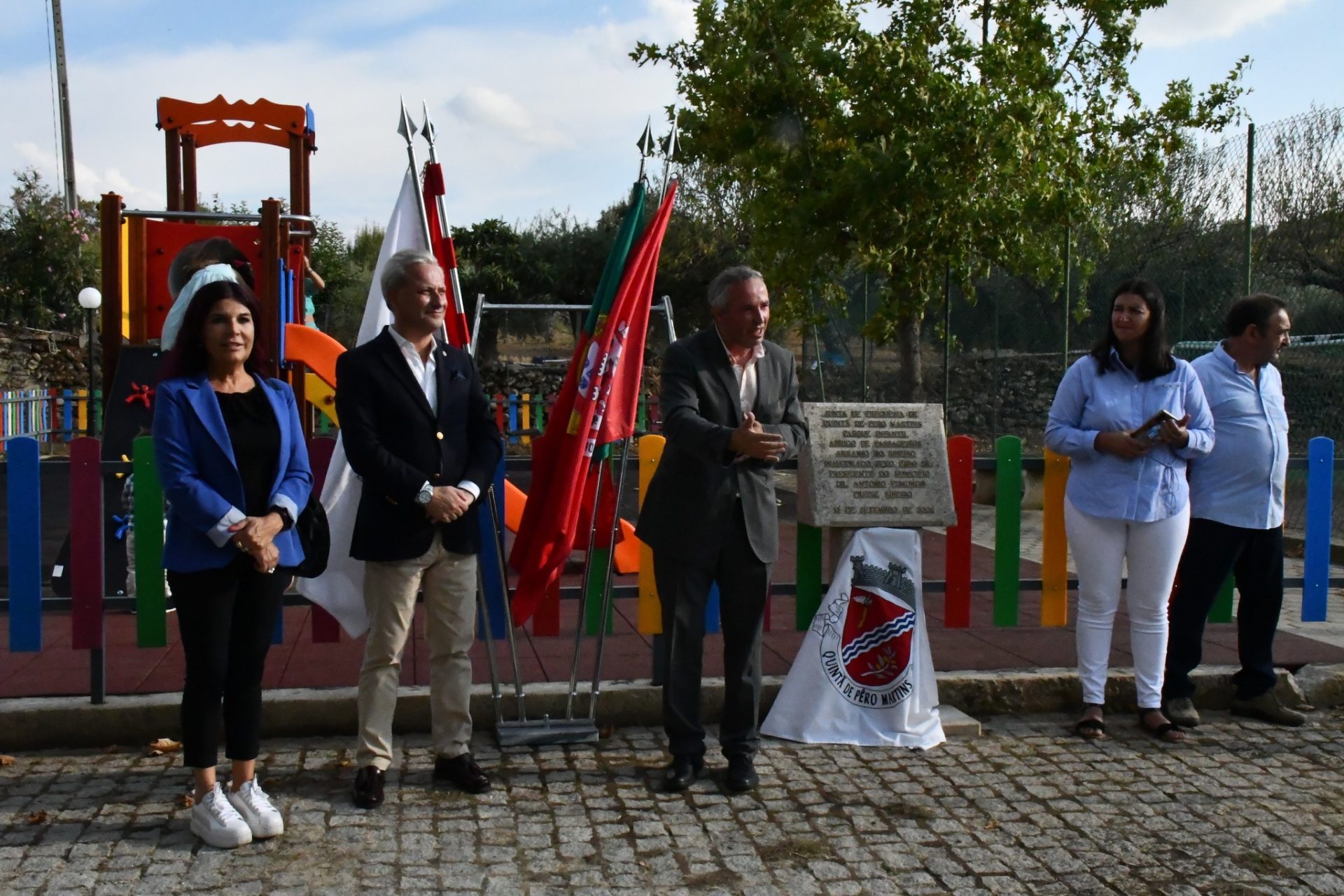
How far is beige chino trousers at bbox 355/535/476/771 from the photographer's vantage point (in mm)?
4113

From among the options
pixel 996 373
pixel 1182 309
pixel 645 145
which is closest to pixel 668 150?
pixel 645 145

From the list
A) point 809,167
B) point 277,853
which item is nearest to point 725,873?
point 277,853

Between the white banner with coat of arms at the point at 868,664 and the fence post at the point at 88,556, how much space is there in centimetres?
264

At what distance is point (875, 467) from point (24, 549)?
3423mm

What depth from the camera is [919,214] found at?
1130 centimetres

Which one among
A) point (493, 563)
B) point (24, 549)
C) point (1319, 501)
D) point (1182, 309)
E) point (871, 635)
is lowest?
point (871, 635)

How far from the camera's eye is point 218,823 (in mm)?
3652

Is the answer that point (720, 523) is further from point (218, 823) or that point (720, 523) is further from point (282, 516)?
point (218, 823)

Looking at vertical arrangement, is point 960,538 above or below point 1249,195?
below

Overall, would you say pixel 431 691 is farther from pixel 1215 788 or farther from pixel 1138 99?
pixel 1138 99

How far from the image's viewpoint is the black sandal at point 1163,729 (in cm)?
493

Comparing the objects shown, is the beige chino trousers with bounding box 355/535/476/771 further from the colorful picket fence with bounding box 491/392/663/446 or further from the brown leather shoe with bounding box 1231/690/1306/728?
the colorful picket fence with bounding box 491/392/663/446

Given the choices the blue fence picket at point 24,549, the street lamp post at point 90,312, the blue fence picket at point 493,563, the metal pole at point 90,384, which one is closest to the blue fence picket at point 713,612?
the blue fence picket at point 493,563

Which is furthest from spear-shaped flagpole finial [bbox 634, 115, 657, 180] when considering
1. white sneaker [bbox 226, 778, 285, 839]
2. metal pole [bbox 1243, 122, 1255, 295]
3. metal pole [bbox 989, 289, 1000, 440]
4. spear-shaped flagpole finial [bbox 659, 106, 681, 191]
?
metal pole [bbox 989, 289, 1000, 440]
